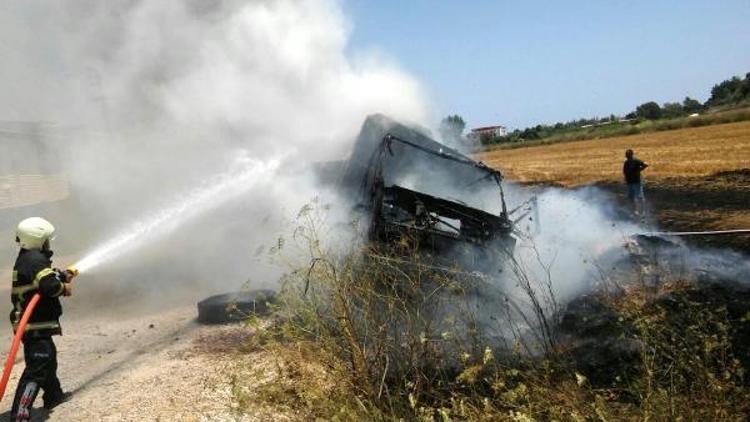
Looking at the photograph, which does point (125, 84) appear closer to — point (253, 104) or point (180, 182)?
point (180, 182)

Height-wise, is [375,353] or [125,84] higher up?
[125,84]

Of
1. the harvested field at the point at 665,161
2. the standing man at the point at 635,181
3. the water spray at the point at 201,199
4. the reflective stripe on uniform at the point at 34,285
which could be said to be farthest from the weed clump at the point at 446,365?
the harvested field at the point at 665,161

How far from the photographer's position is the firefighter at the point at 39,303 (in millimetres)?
4500

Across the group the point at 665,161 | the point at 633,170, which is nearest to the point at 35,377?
the point at 633,170

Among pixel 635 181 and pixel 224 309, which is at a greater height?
pixel 635 181

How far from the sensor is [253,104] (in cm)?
1175

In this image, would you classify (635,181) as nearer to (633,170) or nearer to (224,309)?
(633,170)

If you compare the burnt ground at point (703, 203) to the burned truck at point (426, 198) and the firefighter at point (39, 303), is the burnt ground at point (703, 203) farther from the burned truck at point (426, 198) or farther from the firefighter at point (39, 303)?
the firefighter at point (39, 303)

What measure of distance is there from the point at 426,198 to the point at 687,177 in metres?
12.6

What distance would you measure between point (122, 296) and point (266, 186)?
3039 mm

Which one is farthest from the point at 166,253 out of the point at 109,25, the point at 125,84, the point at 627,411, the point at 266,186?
the point at 627,411

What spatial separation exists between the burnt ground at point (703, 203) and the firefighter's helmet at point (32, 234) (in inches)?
318

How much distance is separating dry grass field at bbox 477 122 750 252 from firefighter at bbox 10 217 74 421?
6.57 meters

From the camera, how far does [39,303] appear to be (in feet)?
15.3
